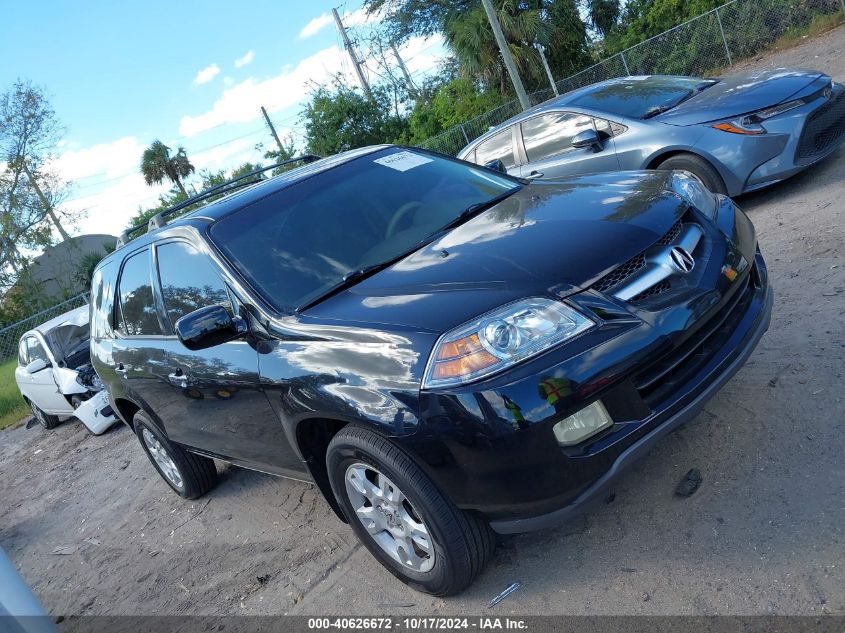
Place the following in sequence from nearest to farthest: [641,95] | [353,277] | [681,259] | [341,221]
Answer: [681,259] < [353,277] < [341,221] < [641,95]

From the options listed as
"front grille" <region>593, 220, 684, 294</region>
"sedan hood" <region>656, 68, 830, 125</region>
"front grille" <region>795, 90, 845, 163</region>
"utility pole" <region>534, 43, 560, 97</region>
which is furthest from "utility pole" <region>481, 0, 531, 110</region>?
"front grille" <region>593, 220, 684, 294</region>

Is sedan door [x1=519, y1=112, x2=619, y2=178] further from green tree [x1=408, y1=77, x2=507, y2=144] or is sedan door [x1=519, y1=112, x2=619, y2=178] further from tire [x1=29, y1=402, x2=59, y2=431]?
green tree [x1=408, y1=77, x2=507, y2=144]

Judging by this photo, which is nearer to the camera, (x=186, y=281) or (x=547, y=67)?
(x=186, y=281)

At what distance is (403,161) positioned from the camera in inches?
171

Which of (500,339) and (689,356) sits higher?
(500,339)

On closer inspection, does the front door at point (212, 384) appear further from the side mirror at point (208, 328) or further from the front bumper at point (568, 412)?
the front bumper at point (568, 412)

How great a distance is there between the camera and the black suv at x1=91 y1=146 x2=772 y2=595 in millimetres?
2549

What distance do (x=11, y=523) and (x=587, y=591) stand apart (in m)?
6.15

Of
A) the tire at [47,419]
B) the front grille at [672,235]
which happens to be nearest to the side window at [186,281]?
the front grille at [672,235]

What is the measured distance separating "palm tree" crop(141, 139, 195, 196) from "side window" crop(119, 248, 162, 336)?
44517 mm

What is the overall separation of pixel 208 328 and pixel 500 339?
135 cm

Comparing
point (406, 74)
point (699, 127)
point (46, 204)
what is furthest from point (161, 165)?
point (699, 127)

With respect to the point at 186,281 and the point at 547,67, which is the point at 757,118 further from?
the point at 547,67

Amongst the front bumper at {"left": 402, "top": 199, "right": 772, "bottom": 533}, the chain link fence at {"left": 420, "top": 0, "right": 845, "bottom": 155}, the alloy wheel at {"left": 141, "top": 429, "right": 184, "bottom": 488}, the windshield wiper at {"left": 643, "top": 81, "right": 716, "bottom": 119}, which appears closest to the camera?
the front bumper at {"left": 402, "top": 199, "right": 772, "bottom": 533}
